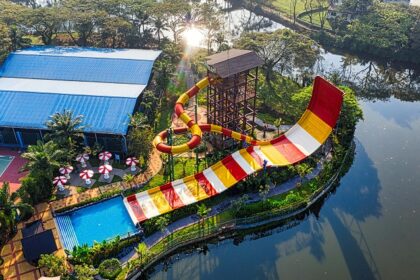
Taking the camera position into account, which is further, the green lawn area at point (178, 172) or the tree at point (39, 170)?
the green lawn area at point (178, 172)

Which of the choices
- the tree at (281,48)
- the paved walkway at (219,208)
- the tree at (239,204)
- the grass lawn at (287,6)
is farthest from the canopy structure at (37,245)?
the grass lawn at (287,6)

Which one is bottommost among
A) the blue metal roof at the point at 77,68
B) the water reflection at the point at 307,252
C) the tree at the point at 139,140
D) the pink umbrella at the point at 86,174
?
the water reflection at the point at 307,252

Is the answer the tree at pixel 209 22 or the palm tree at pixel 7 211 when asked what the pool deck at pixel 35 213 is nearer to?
the palm tree at pixel 7 211

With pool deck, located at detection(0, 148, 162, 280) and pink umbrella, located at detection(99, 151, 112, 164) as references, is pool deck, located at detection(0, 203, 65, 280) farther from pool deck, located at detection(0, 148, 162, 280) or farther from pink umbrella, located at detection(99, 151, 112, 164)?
pink umbrella, located at detection(99, 151, 112, 164)

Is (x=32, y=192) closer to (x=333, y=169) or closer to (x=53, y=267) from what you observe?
(x=53, y=267)

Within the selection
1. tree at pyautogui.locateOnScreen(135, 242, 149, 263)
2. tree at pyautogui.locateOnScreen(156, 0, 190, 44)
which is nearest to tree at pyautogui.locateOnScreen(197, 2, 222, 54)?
tree at pyautogui.locateOnScreen(156, 0, 190, 44)

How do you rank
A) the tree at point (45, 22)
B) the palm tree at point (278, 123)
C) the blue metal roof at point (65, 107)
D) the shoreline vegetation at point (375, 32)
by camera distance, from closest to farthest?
the blue metal roof at point (65, 107) < the palm tree at point (278, 123) < the tree at point (45, 22) < the shoreline vegetation at point (375, 32)

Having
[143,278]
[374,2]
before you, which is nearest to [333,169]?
[143,278]
